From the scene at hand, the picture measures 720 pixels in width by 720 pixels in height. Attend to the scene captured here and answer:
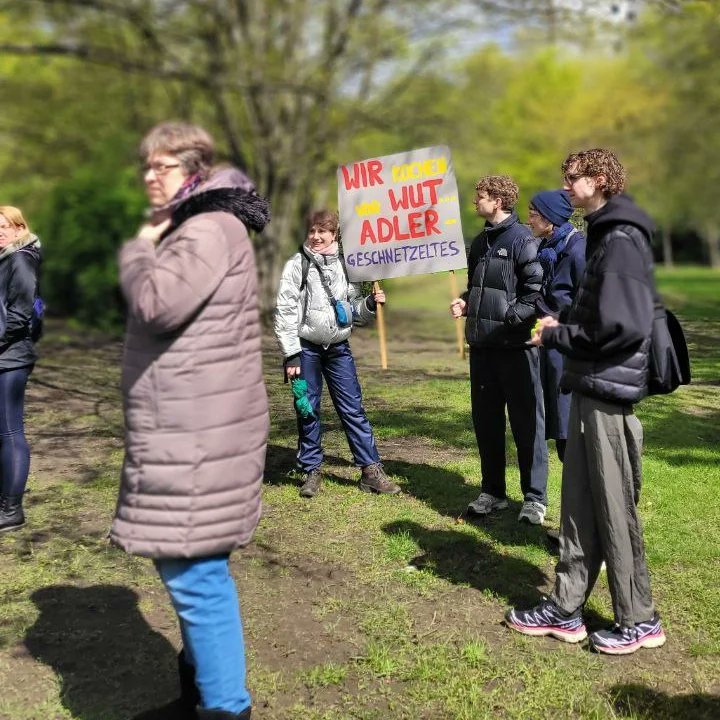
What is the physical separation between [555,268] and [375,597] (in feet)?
6.98

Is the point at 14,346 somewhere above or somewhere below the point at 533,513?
above

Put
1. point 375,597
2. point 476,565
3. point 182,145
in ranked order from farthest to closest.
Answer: point 476,565
point 375,597
point 182,145

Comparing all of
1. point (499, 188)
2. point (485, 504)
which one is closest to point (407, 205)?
point (499, 188)

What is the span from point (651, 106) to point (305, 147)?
24771mm

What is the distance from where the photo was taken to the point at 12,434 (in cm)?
528

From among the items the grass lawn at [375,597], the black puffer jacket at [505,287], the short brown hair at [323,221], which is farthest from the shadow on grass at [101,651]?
the short brown hair at [323,221]

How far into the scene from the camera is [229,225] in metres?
2.78

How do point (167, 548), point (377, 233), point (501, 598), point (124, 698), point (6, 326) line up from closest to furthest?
point (167, 548), point (124, 698), point (501, 598), point (6, 326), point (377, 233)

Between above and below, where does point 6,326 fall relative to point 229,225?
below

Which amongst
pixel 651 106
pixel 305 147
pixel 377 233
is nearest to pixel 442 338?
pixel 305 147

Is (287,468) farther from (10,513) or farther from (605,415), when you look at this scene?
(605,415)

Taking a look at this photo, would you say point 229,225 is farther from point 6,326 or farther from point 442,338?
point 442,338

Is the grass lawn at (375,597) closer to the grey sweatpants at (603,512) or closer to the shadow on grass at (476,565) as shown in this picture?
the shadow on grass at (476,565)

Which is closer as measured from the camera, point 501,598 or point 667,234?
point 501,598
